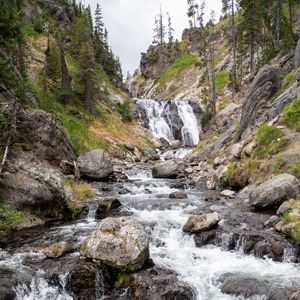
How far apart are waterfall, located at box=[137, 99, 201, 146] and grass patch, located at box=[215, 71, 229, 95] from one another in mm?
8185

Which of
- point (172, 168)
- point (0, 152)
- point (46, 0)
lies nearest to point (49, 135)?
point (0, 152)

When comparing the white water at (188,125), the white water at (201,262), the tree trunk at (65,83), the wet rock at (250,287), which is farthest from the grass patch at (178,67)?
the wet rock at (250,287)

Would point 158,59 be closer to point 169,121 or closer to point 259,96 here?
point 169,121

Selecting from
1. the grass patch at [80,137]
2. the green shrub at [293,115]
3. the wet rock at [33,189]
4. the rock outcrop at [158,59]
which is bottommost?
the wet rock at [33,189]

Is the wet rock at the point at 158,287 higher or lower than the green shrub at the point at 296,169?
lower

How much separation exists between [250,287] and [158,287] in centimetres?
259

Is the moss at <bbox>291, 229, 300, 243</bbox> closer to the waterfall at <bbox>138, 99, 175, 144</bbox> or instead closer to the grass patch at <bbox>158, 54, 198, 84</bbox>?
the waterfall at <bbox>138, 99, 175, 144</bbox>

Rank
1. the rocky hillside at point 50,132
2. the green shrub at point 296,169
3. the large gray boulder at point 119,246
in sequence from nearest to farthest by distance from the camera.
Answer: the large gray boulder at point 119,246 < the rocky hillside at point 50,132 < the green shrub at point 296,169

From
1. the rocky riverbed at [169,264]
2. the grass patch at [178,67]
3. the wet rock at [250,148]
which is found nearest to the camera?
the rocky riverbed at [169,264]

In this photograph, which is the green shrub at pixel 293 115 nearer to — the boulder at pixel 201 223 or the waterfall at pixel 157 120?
the boulder at pixel 201 223

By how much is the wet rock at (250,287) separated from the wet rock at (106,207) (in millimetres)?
7812

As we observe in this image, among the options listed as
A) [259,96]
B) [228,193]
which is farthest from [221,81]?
[228,193]

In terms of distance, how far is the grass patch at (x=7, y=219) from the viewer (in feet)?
48.2

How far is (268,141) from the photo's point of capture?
23203 mm
